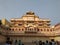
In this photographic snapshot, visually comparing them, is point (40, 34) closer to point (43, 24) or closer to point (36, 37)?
point (36, 37)

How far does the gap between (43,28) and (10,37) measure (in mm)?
11386

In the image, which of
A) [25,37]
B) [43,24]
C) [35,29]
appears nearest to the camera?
[25,37]

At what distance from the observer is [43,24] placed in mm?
68125

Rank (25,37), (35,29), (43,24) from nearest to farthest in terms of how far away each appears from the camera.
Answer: (25,37) < (35,29) < (43,24)

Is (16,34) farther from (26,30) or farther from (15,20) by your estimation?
(15,20)

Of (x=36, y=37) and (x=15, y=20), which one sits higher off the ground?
(x=15, y=20)

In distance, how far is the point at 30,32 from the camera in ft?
183

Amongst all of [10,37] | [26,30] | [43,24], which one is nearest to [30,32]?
[26,30]

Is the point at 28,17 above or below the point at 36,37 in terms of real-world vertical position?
above

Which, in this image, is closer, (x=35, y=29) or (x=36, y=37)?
(x=36, y=37)

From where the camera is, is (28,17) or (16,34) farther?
(28,17)

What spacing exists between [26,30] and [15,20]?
12333 mm

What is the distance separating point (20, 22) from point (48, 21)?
924 cm

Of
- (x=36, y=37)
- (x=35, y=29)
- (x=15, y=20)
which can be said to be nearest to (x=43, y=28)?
(x=35, y=29)
